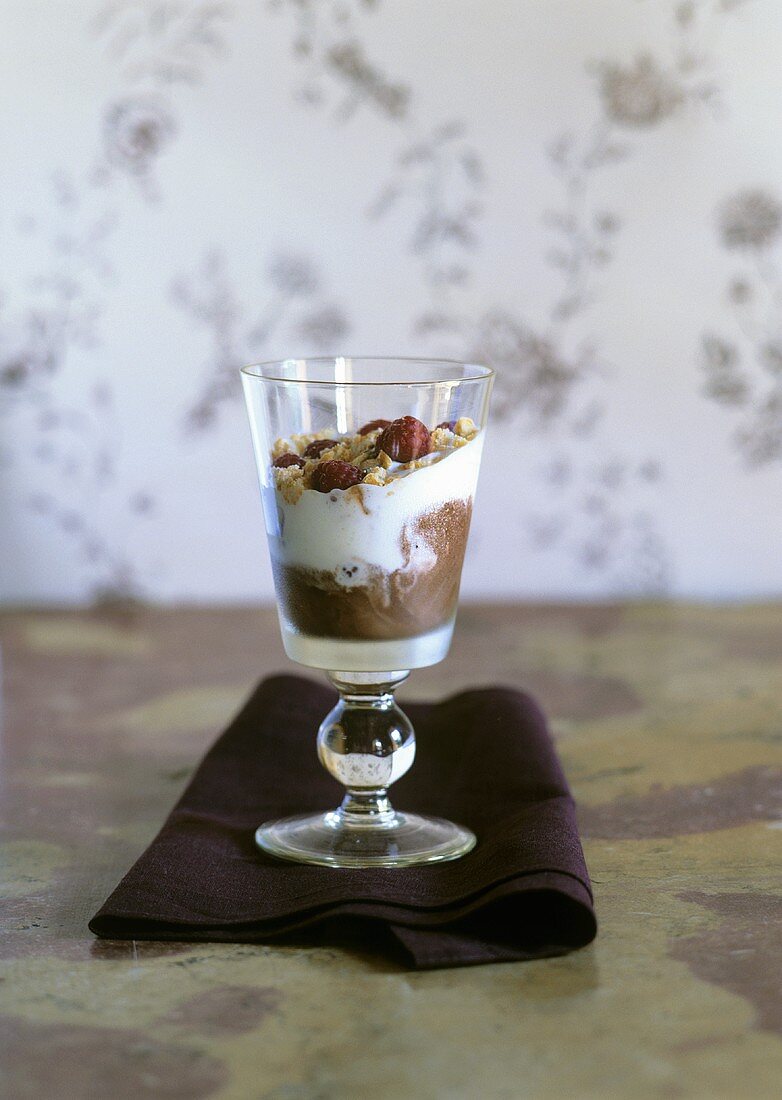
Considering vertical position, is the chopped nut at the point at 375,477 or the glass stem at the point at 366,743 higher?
the chopped nut at the point at 375,477

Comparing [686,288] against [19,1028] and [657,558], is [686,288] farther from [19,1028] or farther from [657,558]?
[19,1028]

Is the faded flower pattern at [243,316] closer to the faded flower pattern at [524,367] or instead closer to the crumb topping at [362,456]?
the faded flower pattern at [524,367]

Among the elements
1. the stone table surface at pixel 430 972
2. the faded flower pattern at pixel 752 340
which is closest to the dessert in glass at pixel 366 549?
the stone table surface at pixel 430 972

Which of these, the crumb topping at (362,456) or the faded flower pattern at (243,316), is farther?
the faded flower pattern at (243,316)

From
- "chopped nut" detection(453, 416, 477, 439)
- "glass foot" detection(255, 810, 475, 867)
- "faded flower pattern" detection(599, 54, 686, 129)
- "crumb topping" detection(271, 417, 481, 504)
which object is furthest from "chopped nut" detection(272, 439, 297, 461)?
"faded flower pattern" detection(599, 54, 686, 129)

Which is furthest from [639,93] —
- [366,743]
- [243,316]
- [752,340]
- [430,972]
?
[430,972]

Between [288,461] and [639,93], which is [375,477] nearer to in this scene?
[288,461]

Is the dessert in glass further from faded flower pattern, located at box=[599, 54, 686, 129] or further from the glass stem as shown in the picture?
faded flower pattern, located at box=[599, 54, 686, 129]
